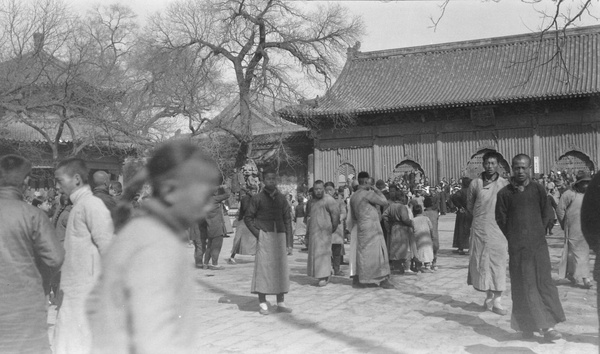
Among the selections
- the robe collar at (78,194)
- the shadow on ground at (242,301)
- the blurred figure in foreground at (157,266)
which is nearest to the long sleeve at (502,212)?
the shadow on ground at (242,301)

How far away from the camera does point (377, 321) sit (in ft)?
21.2

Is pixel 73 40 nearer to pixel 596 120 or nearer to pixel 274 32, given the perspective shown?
pixel 274 32

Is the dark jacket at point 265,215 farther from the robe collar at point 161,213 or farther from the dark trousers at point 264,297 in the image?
the robe collar at point 161,213

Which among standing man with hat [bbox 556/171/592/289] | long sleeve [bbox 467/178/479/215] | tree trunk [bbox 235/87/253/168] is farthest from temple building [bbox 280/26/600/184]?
long sleeve [bbox 467/178/479/215]

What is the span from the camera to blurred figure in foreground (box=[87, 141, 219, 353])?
1.99m

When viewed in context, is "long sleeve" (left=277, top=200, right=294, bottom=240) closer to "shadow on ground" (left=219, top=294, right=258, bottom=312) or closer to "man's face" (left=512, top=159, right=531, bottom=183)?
"shadow on ground" (left=219, top=294, right=258, bottom=312)

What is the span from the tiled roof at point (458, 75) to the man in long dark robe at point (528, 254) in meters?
18.4

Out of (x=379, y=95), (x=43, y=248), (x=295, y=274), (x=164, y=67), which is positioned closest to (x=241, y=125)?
(x=164, y=67)

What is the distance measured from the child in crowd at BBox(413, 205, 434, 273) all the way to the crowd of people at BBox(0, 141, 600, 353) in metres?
0.52

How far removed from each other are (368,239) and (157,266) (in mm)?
7012

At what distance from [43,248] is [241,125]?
22739mm

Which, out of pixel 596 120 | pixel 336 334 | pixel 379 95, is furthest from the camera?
pixel 379 95

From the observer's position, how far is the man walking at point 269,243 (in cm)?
699

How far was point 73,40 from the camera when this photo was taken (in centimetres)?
1603
